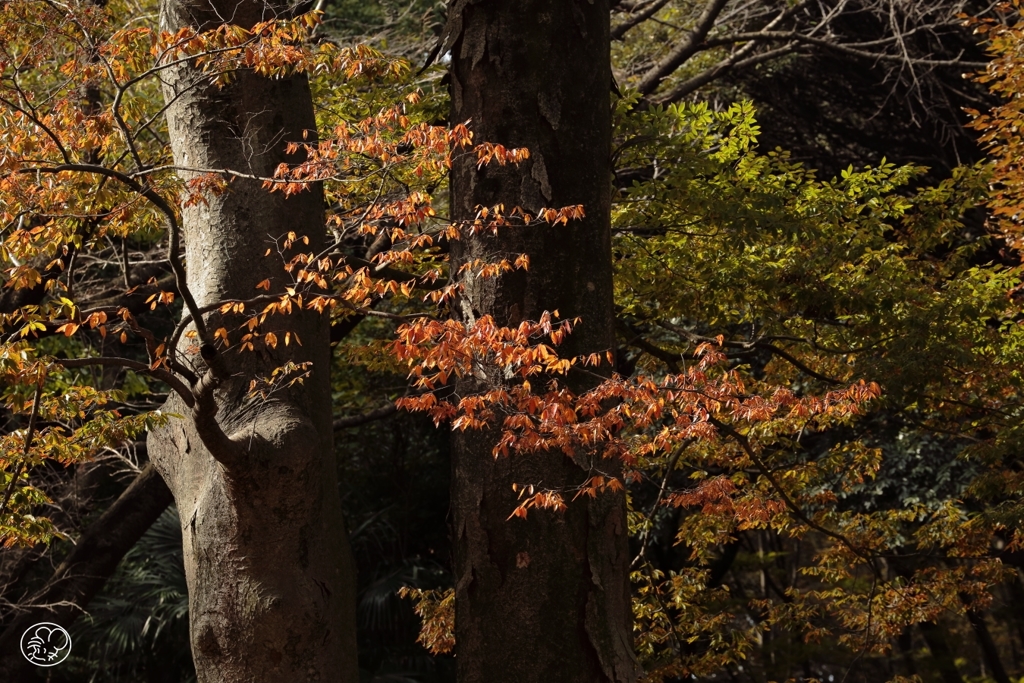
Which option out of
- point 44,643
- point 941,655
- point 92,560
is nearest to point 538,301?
point 92,560

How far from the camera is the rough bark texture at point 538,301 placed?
395cm

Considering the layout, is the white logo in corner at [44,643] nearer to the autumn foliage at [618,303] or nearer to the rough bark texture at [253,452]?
the autumn foliage at [618,303]

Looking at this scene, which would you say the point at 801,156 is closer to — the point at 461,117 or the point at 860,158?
the point at 860,158

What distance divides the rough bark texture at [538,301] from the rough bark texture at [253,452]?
1.05 metres

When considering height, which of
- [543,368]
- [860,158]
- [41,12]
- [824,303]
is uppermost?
[860,158]

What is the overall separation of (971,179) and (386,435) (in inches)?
313

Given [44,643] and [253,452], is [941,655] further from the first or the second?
[253,452]

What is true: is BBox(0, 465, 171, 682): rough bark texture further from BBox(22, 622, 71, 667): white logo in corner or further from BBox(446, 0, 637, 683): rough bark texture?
BBox(446, 0, 637, 683): rough bark texture

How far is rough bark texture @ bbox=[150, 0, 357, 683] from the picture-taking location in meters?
4.74

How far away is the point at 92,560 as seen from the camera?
8.16 meters

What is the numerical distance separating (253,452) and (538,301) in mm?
1577

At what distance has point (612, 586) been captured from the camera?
13.3 feet

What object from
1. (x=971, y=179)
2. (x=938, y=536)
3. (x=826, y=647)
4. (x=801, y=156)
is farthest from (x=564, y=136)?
(x=826, y=647)

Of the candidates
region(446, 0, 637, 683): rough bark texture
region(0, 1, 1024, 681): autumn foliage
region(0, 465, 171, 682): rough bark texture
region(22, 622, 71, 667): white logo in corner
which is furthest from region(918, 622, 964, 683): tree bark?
region(446, 0, 637, 683): rough bark texture
